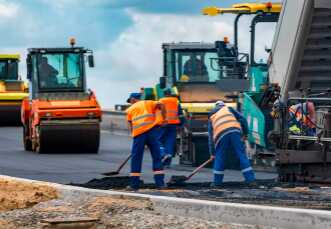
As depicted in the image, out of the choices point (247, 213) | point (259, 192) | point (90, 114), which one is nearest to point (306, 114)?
point (259, 192)

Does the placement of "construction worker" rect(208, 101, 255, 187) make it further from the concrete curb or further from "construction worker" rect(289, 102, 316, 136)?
the concrete curb

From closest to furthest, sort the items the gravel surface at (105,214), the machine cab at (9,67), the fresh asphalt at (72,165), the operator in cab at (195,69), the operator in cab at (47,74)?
the gravel surface at (105,214)
the fresh asphalt at (72,165)
the operator in cab at (195,69)
the operator in cab at (47,74)
the machine cab at (9,67)

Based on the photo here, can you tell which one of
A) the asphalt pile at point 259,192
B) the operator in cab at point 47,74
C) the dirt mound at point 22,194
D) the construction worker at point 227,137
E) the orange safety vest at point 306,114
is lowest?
the asphalt pile at point 259,192

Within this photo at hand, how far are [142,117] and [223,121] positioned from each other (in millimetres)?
1468

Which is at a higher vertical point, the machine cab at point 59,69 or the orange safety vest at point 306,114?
the machine cab at point 59,69

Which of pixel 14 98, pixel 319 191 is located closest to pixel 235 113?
pixel 319 191

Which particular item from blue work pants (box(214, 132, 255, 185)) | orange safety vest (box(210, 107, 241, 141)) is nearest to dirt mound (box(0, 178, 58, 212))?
blue work pants (box(214, 132, 255, 185))

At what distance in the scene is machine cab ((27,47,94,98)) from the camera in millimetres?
27062

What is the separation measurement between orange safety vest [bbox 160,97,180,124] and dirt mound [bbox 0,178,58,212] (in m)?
8.12

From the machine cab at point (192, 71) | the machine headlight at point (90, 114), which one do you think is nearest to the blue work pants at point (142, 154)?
the machine cab at point (192, 71)

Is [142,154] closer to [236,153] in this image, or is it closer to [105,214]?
[236,153]

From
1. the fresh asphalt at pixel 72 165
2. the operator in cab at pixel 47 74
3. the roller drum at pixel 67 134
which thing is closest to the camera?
the fresh asphalt at pixel 72 165

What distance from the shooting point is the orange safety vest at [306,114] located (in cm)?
1639

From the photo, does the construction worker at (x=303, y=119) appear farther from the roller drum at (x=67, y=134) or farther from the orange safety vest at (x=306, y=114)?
the roller drum at (x=67, y=134)
